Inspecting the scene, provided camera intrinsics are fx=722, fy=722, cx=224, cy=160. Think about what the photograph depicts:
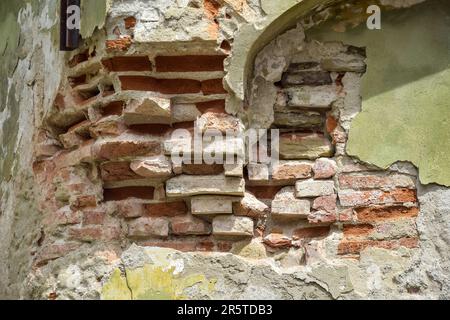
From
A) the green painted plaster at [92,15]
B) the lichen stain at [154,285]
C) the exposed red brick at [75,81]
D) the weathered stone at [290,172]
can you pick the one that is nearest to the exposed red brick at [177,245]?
the lichen stain at [154,285]

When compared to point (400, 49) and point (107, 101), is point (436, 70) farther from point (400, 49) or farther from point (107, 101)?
point (107, 101)

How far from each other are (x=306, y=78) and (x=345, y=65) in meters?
0.17

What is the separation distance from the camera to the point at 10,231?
344 cm

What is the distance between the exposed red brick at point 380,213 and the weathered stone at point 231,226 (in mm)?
457

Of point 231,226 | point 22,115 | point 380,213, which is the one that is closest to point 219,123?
point 231,226

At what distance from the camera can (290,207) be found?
294 cm

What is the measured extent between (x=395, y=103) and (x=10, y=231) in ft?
6.15

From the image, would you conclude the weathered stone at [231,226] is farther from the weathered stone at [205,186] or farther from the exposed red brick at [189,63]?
the exposed red brick at [189,63]

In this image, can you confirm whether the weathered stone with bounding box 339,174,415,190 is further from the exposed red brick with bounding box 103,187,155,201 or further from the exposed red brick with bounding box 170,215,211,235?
the exposed red brick with bounding box 103,187,155,201

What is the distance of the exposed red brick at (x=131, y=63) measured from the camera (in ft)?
9.39

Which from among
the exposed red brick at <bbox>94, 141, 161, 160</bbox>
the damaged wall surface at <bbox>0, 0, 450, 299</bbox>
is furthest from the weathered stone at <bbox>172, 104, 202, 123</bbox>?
the exposed red brick at <bbox>94, 141, 161, 160</bbox>

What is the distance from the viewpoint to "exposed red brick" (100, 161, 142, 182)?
291 centimetres

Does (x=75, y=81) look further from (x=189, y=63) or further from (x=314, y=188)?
(x=314, y=188)

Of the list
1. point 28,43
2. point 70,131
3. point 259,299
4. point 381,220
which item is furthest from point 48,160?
point 381,220
